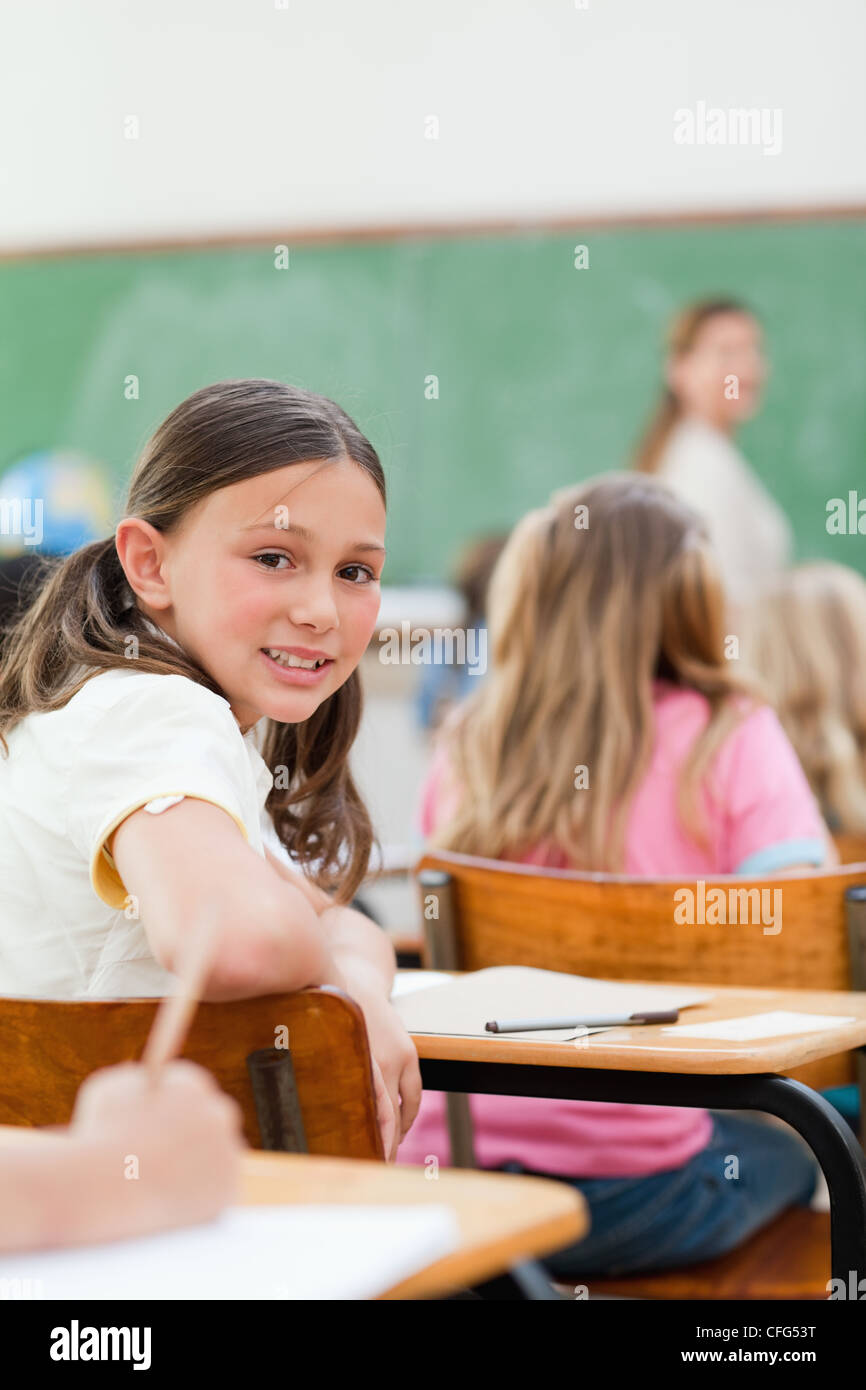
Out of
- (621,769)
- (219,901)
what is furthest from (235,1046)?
(621,769)

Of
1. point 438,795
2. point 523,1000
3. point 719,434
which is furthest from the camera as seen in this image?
point 719,434

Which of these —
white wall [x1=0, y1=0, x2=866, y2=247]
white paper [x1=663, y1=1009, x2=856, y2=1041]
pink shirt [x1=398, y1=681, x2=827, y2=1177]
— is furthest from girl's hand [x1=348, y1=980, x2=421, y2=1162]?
white wall [x1=0, y1=0, x2=866, y2=247]

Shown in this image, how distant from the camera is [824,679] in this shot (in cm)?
301

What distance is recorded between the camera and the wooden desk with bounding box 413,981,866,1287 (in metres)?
1.15

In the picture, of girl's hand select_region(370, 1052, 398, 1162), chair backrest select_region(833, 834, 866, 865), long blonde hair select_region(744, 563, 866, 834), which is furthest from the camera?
long blonde hair select_region(744, 563, 866, 834)

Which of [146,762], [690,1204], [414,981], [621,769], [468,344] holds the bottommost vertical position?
[690,1204]

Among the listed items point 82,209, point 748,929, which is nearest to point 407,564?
point 82,209

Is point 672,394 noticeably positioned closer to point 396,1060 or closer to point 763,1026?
point 763,1026

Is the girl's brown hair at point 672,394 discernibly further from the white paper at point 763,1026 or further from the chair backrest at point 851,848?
the white paper at point 763,1026

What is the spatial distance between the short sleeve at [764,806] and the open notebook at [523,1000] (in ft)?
1.90

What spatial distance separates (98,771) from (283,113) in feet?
15.1

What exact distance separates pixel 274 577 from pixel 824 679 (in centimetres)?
196

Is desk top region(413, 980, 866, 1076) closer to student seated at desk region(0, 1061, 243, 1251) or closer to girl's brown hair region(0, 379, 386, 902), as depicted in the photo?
girl's brown hair region(0, 379, 386, 902)

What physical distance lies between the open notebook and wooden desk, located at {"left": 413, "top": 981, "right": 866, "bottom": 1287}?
27 millimetres
